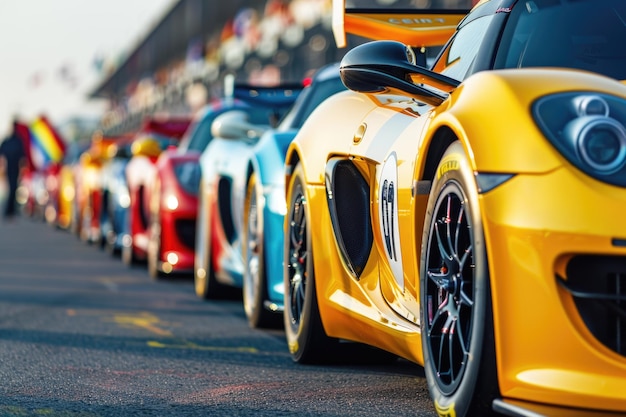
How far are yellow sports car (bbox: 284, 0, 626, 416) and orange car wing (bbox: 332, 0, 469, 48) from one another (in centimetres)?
55

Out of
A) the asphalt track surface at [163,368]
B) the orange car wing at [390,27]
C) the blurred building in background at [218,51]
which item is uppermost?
the blurred building in background at [218,51]

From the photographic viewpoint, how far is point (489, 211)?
3.59m

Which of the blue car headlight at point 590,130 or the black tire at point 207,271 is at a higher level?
the blue car headlight at point 590,130

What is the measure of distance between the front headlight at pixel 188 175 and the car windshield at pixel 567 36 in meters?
6.64

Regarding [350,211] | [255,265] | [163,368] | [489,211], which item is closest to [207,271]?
[255,265]

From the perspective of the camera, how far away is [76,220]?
792 inches

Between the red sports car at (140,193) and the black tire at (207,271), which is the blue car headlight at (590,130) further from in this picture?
the red sports car at (140,193)

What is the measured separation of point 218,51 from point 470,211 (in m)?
46.2

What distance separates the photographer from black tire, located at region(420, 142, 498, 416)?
3.65m

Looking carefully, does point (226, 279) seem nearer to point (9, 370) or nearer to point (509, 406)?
point (9, 370)

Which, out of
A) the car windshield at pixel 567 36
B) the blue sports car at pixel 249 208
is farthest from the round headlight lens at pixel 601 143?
the blue sports car at pixel 249 208

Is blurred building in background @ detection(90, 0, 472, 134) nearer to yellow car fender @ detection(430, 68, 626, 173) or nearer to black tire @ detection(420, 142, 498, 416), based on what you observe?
black tire @ detection(420, 142, 498, 416)

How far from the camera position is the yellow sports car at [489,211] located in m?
3.44

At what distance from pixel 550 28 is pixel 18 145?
25672 millimetres
